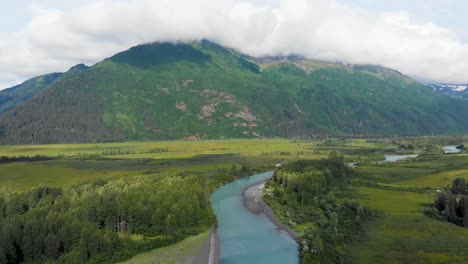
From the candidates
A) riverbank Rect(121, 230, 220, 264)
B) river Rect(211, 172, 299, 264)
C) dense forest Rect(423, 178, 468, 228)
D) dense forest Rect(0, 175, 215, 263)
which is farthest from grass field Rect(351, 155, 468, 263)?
dense forest Rect(0, 175, 215, 263)

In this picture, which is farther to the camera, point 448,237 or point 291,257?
point 448,237

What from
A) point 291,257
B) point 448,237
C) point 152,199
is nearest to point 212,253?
point 291,257

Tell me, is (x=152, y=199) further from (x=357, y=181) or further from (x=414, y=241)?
(x=357, y=181)

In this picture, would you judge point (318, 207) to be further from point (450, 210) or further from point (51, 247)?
point (51, 247)

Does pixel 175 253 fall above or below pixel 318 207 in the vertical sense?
below

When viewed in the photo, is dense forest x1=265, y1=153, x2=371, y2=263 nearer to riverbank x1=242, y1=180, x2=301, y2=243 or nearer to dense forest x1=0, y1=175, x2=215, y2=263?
riverbank x1=242, y1=180, x2=301, y2=243

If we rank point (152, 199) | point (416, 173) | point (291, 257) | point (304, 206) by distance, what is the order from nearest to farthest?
point (291, 257) → point (152, 199) → point (304, 206) → point (416, 173)

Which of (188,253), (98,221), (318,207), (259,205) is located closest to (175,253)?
(188,253)
